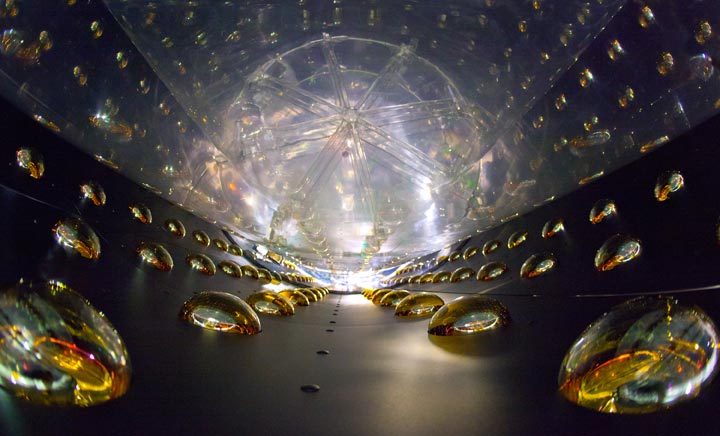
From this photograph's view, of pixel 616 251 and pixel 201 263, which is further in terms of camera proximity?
pixel 201 263

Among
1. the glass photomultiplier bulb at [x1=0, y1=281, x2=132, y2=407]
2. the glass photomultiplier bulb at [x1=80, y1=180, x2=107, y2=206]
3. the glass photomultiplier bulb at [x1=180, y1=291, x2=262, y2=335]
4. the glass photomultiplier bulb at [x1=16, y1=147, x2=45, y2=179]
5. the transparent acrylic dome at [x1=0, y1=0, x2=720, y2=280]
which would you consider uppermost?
the transparent acrylic dome at [x1=0, y1=0, x2=720, y2=280]

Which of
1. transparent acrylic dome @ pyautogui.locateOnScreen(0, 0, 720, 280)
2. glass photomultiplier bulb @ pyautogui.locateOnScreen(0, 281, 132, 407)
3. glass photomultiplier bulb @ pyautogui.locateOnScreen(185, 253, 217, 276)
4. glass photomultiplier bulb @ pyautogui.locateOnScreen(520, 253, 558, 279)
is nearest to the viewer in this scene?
glass photomultiplier bulb @ pyautogui.locateOnScreen(0, 281, 132, 407)

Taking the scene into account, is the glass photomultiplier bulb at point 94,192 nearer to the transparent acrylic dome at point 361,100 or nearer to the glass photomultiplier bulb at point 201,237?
the transparent acrylic dome at point 361,100

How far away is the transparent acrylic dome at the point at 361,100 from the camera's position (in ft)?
2.21

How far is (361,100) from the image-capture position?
1.29 meters

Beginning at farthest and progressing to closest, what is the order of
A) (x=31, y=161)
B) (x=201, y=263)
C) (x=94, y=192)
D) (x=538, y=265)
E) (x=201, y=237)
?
(x=201, y=237) → (x=201, y=263) → (x=538, y=265) → (x=94, y=192) → (x=31, y=161)

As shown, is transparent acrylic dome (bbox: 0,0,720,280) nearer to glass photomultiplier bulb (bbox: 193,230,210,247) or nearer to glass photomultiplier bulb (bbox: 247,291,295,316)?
glass photomultiplier bulb (bbox: 193,230,210,247)

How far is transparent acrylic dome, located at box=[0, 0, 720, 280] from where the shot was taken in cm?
67

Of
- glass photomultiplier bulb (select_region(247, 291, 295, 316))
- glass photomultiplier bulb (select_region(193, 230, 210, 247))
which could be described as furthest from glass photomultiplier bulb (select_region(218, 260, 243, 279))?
glass photomultiplier bulb (select_region(247, 291, 295, 316))

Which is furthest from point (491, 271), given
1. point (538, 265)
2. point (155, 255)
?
point (155, 255)

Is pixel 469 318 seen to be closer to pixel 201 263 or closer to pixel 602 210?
pixel 602 210

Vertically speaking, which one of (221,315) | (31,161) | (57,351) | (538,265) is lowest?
(57,351)

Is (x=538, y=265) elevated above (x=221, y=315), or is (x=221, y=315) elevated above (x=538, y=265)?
(x=538, y=265)

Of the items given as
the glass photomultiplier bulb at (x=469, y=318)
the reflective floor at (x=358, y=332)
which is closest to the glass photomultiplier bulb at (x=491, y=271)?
the reflective floor at (x=358, y=332)
